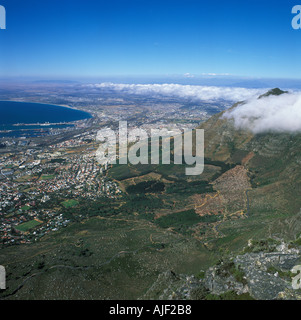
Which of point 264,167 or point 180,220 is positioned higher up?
point 264,167

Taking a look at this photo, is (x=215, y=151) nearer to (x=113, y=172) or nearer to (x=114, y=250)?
(x=113, y=172)

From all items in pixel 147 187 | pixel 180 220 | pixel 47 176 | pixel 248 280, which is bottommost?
pixel 180 220

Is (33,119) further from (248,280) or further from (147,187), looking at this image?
(248,280)

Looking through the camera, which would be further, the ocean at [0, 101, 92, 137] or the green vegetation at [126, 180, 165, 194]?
the ocean at [0, 101, 92, 137]

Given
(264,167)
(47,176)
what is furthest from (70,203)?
(264,167)

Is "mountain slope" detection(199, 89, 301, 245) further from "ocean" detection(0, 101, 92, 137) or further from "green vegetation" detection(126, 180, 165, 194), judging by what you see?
"ocean" detection(0, 101, 92, 137)

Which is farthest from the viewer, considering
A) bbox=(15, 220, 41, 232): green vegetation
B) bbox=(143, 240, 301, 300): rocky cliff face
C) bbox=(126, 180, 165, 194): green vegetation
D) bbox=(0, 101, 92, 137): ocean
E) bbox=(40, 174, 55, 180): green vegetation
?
bbox=(0, 101, 92, 137): ocean

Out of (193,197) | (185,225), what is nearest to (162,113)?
(193,197)

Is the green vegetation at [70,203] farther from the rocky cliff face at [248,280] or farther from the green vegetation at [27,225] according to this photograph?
the rocky cliff face at [248,280]

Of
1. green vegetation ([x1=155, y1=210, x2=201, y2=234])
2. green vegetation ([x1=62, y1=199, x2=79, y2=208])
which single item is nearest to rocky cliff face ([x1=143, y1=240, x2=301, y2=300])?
green vegetation ([x1=155, y1=210, x2=201, y2=234])

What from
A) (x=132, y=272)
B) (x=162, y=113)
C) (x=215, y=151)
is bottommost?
(x=132, y=272)
